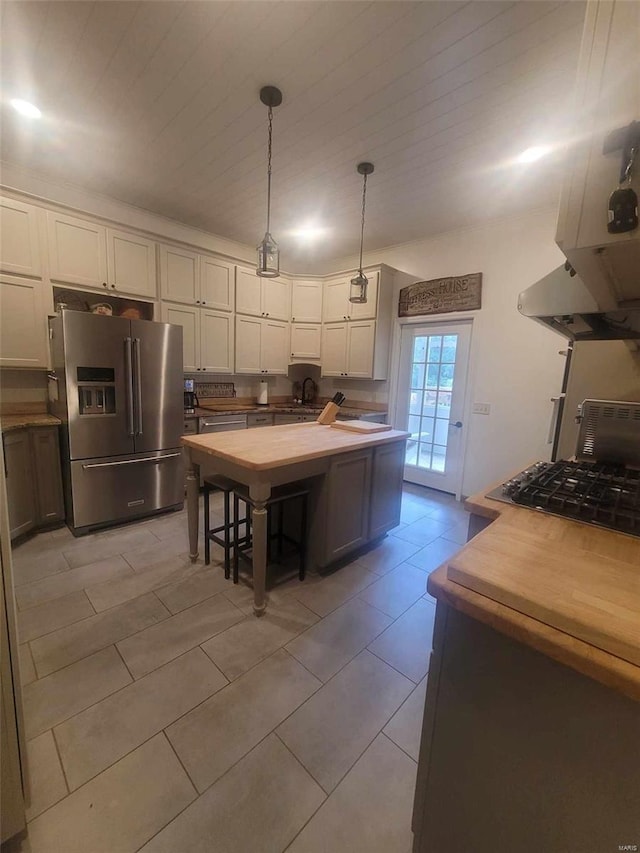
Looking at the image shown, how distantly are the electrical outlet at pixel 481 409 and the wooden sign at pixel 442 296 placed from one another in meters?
1.01

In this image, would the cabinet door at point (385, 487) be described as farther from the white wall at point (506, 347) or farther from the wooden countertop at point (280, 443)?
the white wall at point (506, 347)

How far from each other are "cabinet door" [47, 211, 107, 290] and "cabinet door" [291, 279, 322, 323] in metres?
2.27

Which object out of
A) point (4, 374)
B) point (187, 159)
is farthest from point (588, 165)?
point (4, 374)

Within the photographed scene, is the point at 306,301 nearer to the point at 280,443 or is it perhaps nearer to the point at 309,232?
the point at 309,232

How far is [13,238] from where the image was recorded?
8.67 ft

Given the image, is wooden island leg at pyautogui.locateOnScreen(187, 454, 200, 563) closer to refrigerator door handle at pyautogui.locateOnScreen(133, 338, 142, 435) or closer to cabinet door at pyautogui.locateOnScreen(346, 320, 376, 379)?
refrigerator door handle at pyautogui.locateOnScreen(133, 338, 142, 435)

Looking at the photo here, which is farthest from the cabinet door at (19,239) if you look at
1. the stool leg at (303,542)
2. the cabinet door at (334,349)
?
the cabinet door at (334,349)

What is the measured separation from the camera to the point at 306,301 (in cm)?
470

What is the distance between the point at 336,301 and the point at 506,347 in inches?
85.3

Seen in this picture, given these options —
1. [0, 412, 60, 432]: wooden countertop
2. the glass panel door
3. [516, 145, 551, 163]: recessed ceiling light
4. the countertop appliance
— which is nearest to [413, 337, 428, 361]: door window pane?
the glass panel door

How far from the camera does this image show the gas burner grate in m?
1.00

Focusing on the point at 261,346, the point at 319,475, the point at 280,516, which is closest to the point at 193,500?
the point at 280,516

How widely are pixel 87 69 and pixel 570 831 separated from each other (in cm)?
340

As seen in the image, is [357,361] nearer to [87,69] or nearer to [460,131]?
[460,131]
